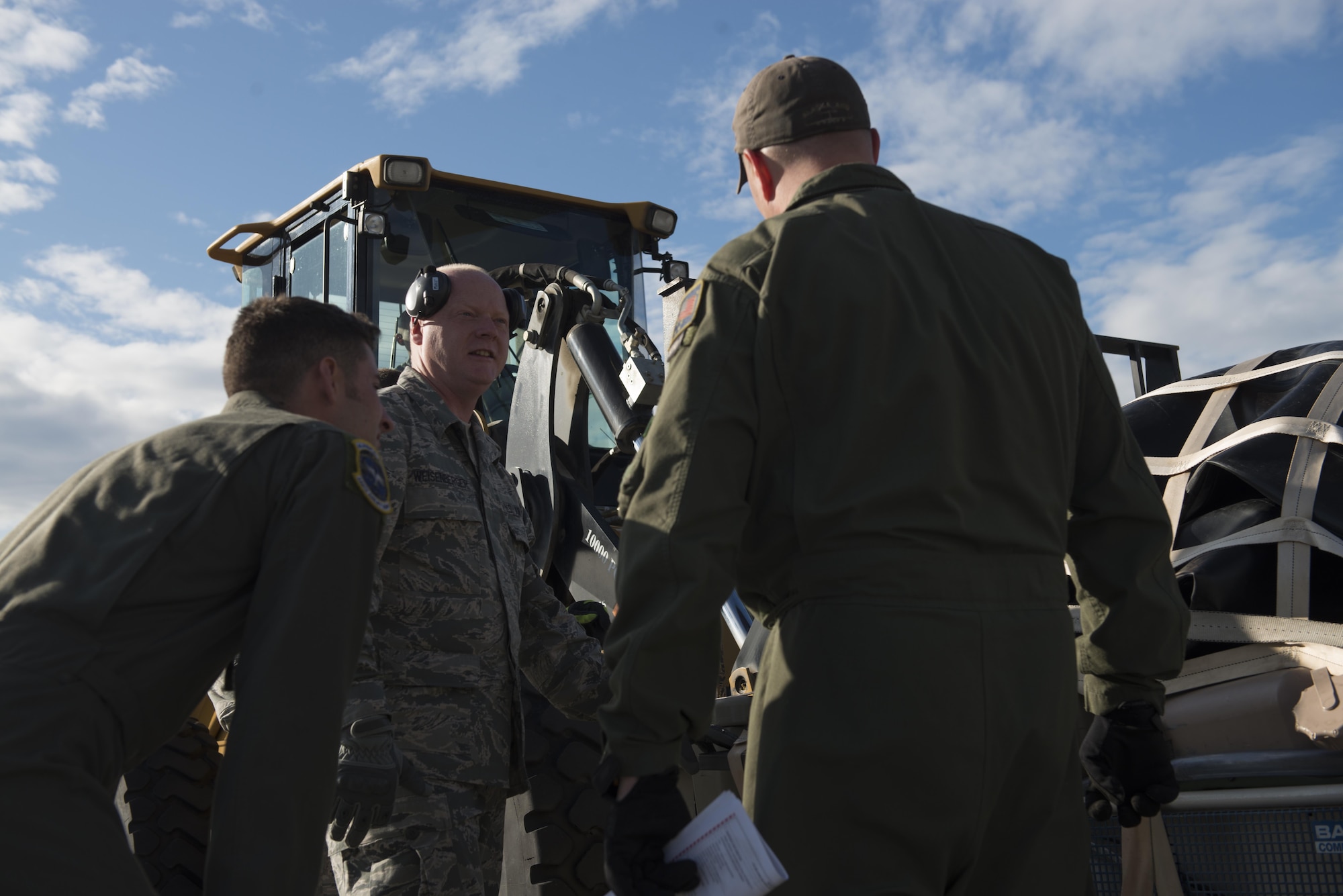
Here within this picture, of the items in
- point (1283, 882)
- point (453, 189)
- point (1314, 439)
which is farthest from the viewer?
point (453, 189)

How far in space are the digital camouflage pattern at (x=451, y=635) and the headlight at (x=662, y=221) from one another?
3.05 meters

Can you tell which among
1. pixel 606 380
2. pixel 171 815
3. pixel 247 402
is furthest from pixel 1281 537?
pixel 171 815

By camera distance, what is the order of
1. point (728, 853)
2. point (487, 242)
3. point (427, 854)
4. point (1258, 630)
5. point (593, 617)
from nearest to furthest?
point (728, 853), point (1258, 630), point (427, 854), point (593, 617), point (487, 242)

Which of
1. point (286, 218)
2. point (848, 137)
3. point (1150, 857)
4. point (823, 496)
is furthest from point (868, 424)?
point (286, 218)

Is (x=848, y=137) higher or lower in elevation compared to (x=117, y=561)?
higher

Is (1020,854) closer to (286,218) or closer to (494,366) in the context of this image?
(494,366)

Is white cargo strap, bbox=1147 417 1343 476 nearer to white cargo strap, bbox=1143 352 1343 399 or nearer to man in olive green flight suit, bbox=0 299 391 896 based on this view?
white cargo strap, bbox=1143 352 1343 399

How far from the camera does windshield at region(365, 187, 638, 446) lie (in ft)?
16.5

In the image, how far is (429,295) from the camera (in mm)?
3076

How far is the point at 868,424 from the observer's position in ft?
5.18

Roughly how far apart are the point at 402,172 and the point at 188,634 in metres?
3.84

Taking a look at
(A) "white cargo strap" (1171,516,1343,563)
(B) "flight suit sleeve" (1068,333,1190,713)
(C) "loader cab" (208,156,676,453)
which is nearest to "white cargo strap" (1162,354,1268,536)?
(A) "white cargo strap" (1171,516,1343,563)

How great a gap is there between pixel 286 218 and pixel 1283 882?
4941mm

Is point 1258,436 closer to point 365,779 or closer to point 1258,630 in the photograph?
point 1258,630
